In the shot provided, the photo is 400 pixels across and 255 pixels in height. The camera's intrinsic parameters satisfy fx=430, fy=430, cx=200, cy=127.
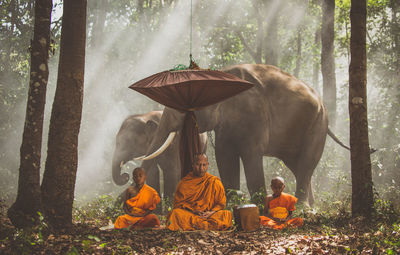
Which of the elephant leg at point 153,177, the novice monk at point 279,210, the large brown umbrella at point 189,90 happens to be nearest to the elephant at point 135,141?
the elephant leg at point 153,177

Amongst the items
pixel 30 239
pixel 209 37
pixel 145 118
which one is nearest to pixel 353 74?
pixel 30 239

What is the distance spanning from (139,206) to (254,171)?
384cm

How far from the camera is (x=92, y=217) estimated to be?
9.98m

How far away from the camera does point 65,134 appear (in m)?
6.48

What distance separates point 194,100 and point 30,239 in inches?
142

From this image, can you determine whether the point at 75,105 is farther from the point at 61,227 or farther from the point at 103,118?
the point at 103,118

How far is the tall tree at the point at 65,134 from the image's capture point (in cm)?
638

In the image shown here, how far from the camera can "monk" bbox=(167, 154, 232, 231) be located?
6980 mm

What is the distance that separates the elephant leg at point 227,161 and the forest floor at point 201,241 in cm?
433

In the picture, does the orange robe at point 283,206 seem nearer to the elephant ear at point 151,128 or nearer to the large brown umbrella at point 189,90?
the large brown umbrella at point 189,90

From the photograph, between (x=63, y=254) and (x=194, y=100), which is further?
(x=194, y=100)

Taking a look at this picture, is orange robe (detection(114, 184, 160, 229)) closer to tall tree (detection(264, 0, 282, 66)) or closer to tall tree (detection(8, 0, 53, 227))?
tall tree (detection(8, 0, 53, 227))

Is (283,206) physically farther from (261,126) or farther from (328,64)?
(328,64)

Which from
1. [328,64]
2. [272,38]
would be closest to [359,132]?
[328,64]
